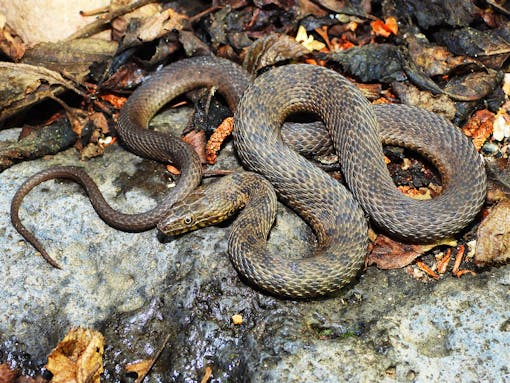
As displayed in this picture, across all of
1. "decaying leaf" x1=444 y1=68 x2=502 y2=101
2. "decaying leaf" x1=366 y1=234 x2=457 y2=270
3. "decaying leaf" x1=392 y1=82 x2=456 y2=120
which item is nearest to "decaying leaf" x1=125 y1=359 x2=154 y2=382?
"decaying leaf" x1=366 y1=234 x2=457 y2=270

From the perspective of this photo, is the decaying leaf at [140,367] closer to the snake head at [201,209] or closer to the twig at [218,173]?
the snake head at [201,209]

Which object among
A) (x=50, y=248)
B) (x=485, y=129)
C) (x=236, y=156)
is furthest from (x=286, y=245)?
(x=485, y=129)

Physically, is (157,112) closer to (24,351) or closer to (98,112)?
(98,112)

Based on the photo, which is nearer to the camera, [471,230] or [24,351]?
[24,351]

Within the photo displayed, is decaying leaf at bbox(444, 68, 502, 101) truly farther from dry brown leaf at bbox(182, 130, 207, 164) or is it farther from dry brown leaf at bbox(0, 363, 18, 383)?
dry brown leaf at bbox(0, 363, 18, 383)

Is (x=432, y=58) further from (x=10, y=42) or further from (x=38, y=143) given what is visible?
(x=10, y=42)

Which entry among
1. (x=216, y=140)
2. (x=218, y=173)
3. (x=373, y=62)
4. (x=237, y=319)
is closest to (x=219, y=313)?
(x=237, y=319)
